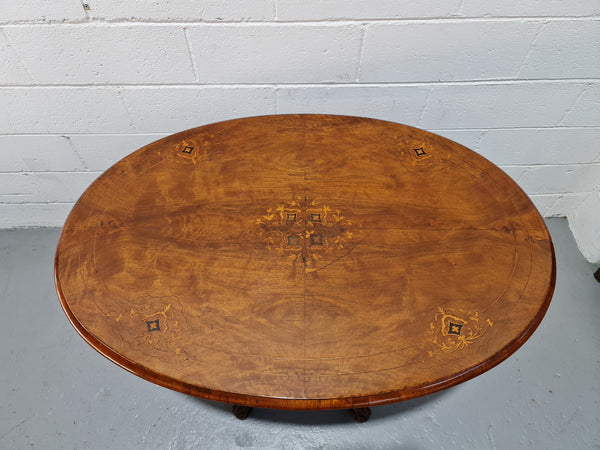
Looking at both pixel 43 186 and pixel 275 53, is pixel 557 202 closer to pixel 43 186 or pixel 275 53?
pixel 275 53

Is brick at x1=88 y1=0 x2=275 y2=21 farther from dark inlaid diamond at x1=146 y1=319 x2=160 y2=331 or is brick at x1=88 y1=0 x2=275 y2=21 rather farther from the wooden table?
dark inlaid diamond at x1=146 y1=319 x2=160 y2=331

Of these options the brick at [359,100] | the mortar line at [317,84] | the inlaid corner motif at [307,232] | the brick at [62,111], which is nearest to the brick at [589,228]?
the mortar line at [317,84]

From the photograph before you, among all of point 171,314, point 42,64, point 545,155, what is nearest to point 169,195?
point 171,314

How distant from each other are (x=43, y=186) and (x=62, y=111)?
49 centimetres

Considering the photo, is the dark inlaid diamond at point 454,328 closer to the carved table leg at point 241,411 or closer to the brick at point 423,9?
the carved table leg at point 241,411

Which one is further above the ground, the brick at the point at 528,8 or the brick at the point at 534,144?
→ the brick at the point at 528,8

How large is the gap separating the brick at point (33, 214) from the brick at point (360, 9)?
143cm

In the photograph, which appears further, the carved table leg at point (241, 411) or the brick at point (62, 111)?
the brick at point (62, 111)

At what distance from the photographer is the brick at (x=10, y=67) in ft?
4.64

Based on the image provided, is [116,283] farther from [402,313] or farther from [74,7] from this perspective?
[74,7]

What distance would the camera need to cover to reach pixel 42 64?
4.82ft

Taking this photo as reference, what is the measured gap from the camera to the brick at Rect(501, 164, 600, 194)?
1941mm

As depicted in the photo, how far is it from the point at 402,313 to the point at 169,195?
0.74m

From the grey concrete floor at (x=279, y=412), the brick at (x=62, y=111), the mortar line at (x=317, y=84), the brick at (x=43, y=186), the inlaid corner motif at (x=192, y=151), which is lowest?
the grey concrete floor at (x=279, y=412)
